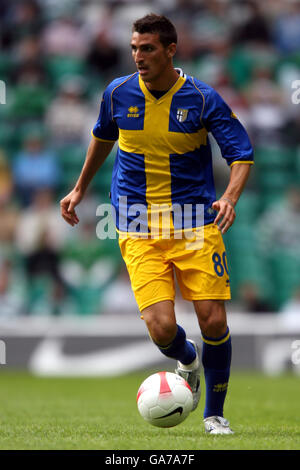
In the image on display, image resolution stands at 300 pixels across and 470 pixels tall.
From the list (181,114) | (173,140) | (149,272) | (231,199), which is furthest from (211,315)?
(181,114)

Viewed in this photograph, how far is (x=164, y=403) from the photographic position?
5.02 m

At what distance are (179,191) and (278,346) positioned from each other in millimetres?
6428

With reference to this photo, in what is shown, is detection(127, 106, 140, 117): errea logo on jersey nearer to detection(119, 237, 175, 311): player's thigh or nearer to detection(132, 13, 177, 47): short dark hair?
detection(132, 13, 177, 47): short dark hair

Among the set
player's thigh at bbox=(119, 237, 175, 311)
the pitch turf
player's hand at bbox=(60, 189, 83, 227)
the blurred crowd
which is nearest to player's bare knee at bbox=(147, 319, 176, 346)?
player's thigh at bbox=(119, 237, 175, 311)

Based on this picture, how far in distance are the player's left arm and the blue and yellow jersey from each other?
6 centimetres

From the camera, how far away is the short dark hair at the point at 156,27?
525 centimetres

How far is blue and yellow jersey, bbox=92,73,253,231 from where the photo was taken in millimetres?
5312

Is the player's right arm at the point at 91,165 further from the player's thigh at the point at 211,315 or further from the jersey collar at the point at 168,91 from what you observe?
the player's thigh at the point at 211,315

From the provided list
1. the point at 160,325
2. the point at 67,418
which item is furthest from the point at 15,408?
the point at 160,325

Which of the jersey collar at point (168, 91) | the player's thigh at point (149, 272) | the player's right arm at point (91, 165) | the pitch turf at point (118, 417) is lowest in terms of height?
the pitch turf at point (118, 417)

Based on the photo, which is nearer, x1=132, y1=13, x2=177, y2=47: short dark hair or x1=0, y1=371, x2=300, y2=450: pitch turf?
x1=0, y1=371, x2=300, y2=450: pitch turf

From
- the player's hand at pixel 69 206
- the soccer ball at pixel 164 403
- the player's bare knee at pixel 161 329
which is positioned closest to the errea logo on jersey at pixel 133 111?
the player's hand at pixel 69 206

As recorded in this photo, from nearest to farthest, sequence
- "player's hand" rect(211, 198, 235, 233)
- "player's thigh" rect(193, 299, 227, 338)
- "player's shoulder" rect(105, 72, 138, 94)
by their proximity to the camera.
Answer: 1. "player's hand" rect(211, 198, 235, 233)
2. "player's thigh" rect(193, 299, 227, 338)
3. "player's shoulder" rect(105, 72, 138, 94)

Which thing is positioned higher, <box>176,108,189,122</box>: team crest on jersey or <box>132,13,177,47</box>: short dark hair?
<box>132,13,177,47</box>: short dark hair
